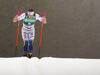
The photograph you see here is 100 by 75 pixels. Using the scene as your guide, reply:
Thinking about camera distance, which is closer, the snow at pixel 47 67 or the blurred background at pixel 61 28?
the snow at pixel 47 67

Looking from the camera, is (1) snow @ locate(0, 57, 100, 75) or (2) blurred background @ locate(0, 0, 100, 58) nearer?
(1) snow @ locate(0, 57, 100, 75)

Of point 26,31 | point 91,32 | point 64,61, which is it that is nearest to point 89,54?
→ point 91,32

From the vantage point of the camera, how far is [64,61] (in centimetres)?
29

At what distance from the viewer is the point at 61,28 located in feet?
6.63

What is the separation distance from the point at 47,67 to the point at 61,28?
5.85 ft

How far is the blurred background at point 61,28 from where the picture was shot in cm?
189

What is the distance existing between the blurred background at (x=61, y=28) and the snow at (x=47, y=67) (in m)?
1.65

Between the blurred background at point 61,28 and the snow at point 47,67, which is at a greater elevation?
the snow at point 47,67

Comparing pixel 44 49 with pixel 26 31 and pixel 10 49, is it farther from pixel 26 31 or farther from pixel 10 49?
pixel 26 31

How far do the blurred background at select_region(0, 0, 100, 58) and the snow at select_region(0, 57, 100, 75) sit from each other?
165cm

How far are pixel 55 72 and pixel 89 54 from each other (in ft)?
6.44

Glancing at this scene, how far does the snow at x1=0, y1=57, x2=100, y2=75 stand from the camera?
0.82 ft

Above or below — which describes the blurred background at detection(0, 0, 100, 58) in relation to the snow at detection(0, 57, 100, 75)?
below

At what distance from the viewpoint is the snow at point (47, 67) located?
0.25 meters
